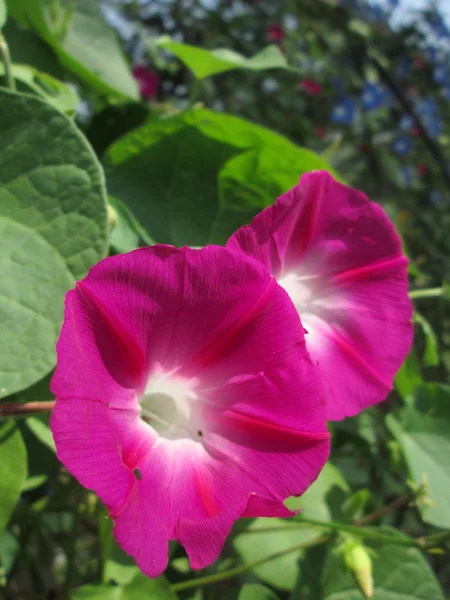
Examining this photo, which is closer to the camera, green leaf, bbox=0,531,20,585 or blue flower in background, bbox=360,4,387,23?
green leaf, bbox=0,531,20,585

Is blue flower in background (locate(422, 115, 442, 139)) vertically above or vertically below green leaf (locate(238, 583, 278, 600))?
above

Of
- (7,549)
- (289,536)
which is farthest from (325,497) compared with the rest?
(7,549)

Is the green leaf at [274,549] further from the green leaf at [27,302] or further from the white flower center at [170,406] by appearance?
the green leaf at [27,302]

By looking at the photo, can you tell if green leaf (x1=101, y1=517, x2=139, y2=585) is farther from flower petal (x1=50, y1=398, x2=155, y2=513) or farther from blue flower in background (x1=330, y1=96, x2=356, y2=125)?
blue flower in background (x1=330, y1=96, x2=356, y2=125)

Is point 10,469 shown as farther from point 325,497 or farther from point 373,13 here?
point 373,13

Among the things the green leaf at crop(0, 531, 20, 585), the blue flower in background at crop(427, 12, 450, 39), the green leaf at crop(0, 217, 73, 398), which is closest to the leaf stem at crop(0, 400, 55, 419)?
the green leaf at crop(0, 217, 73, 398)
